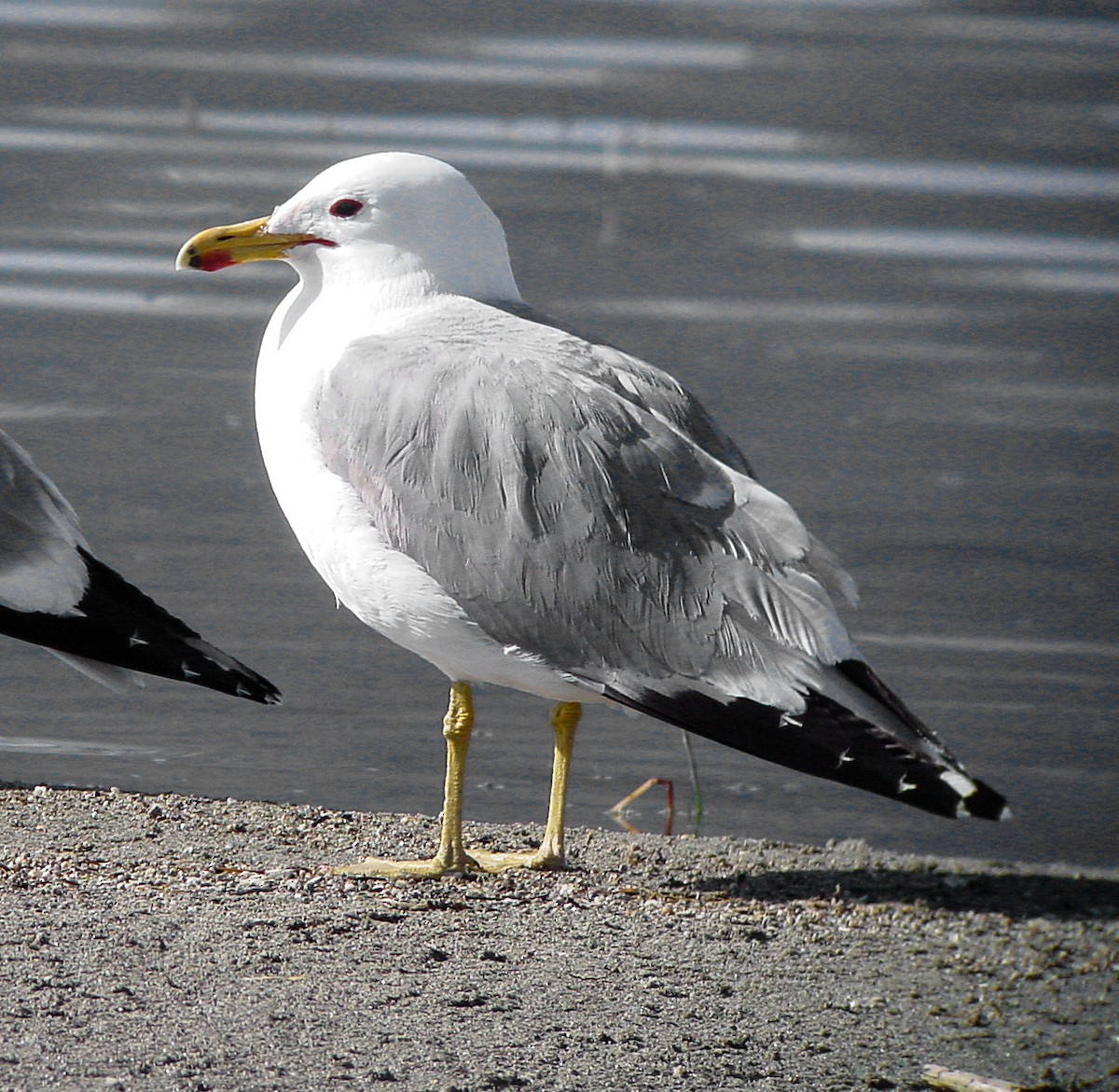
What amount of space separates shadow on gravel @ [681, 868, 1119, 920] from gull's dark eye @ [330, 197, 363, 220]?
1.46 metres

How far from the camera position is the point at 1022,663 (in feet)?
17.1

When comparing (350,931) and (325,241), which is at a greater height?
(325,241)

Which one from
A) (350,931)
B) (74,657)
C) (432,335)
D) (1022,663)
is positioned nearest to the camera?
(350,931)

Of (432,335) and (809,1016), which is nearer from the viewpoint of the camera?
(809,1016)

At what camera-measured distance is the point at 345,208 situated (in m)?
3.67

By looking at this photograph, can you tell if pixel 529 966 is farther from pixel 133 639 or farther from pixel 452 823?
pixel 133 639

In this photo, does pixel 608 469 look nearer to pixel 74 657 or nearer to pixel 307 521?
pixel 307 521

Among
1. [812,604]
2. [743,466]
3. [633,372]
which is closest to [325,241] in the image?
[633,372]

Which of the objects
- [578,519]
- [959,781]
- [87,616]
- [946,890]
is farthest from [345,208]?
[946,890]

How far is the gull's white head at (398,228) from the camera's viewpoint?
3.63m

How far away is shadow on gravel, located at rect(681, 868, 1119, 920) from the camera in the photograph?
3.56m

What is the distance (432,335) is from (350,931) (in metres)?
1.09

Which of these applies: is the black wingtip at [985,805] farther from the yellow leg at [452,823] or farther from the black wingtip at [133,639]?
the black wingtip at [133,639]

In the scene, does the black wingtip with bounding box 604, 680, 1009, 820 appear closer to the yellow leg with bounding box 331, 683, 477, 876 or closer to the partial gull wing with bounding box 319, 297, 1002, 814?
the partial gull wing with bounding box 319, 297, 1002, 814
